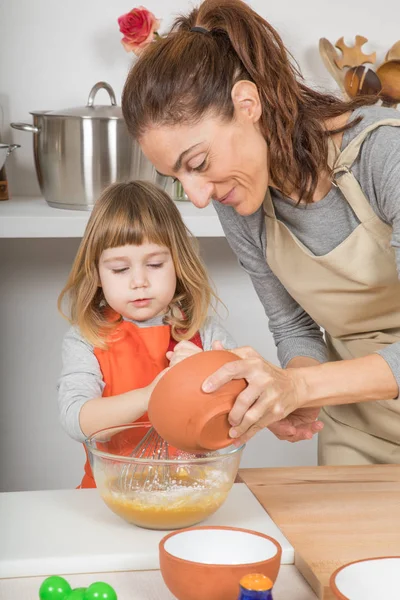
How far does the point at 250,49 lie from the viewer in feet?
3.84

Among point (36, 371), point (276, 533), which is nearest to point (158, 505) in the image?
point (276, 533)

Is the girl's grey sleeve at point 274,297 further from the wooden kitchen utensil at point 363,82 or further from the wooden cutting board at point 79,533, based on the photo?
the wooden kitchen utensil at point 363,82

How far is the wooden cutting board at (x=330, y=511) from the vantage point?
2.94ft

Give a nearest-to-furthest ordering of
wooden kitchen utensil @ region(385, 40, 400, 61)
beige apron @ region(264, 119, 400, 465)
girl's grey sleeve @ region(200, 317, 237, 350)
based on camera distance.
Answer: beige apron @ region(264, 119, 400, 465), girl's grey sleeve @ region(200, 317, 237, 350), wooden kitchen utensil @ region(385, 40, 400, 61)

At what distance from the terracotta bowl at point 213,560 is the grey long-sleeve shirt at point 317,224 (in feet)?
1.12

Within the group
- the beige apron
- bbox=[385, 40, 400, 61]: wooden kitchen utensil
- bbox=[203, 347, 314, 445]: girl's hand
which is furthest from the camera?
bbox=[385, 40, 400, 61]: wooden kitchen utensil

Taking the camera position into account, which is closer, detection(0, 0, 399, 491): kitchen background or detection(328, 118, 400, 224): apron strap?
detection(328, 118, 400, 224): apron strap

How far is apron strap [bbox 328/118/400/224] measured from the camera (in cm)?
121

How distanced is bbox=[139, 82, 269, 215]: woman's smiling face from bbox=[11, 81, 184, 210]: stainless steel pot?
30.8 inches

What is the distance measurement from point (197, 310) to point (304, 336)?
216mm

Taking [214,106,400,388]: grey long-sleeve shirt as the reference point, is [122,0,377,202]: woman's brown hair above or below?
above

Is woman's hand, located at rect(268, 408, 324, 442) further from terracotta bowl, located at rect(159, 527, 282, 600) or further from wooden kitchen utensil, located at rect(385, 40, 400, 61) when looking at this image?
wooden kitchen utensil, located at rect(385, 40, 400, 61)

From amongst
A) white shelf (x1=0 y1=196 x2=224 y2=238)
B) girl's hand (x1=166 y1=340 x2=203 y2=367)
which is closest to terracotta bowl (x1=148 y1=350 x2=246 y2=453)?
girl's hand (x1=166 y1=340 x2=203 y2=367)

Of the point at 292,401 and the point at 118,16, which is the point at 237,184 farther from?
the point at 118,16
